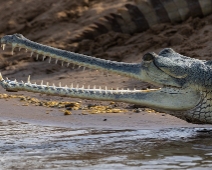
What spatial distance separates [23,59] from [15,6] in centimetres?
202

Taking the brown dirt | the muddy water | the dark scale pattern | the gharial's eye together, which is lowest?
the muddy water

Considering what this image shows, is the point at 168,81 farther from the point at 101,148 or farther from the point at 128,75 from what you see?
the point at 101,148

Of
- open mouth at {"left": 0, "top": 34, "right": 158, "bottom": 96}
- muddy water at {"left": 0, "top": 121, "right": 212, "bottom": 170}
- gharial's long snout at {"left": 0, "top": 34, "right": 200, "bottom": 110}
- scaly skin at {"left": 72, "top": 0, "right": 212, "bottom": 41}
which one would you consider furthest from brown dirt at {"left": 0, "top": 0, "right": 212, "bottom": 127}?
open mouth at {"left": 0, "top": 34, "right": 158, "bottom": 96}

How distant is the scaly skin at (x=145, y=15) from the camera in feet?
33.6

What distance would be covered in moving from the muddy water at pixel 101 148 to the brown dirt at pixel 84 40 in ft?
5.68

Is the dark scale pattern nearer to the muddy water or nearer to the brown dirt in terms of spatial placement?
the muddy water

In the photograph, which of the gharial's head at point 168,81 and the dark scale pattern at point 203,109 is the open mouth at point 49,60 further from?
the dark scale pattern at point 203,109

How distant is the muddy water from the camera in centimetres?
503

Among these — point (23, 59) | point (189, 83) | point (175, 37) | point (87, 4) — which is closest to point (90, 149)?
point (189, 83)

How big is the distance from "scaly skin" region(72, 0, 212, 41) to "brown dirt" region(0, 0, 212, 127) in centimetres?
15

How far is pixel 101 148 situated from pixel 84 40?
5.22 meters

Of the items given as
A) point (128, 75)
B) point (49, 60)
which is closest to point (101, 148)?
point (128, 75)

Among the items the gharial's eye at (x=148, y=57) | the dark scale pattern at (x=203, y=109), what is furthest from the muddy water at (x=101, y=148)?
the gharial's eye at (x=148, y=57)

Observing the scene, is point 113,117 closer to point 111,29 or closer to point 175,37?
point 175,37
